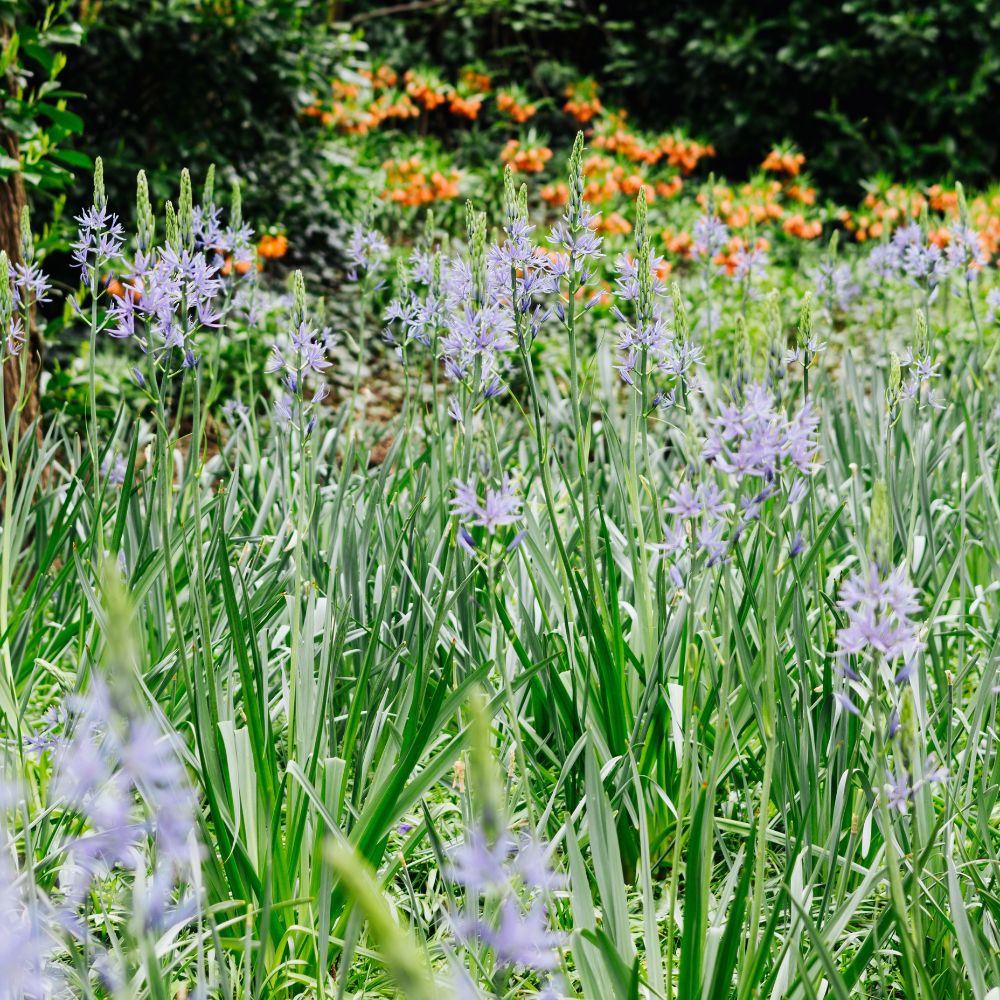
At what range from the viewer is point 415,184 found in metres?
7.25

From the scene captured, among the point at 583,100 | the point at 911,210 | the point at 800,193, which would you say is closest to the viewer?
the point at 911,210

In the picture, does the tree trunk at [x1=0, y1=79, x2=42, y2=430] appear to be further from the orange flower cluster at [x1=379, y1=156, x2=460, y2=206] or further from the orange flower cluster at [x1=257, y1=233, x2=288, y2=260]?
the orange flower cluster at [x1=379, y1=156, x2=460, y2=206]

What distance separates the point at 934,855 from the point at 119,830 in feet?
4.18

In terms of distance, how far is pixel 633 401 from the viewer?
201 cm

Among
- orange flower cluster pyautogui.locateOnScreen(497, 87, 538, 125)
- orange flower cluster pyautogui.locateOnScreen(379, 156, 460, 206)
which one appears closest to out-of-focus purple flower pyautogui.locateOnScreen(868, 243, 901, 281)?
orange flower cluster pyautogui.locateOnScreen(379, 156, 460, 206)

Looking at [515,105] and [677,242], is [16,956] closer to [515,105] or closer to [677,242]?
[677,242]

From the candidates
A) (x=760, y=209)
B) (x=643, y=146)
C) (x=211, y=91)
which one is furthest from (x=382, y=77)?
(x=760, y=209)

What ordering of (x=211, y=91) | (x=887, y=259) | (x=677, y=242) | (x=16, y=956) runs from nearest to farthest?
(x=16, y=956) < (x=887, y=259) < (x=211, y=91) < (x=677, y=242)

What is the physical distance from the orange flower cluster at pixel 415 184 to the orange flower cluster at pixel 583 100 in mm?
2340

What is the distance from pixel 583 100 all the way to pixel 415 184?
9.03 ft

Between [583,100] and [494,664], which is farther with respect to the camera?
[583,100]

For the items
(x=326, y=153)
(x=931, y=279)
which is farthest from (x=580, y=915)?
(x=326, y=153)

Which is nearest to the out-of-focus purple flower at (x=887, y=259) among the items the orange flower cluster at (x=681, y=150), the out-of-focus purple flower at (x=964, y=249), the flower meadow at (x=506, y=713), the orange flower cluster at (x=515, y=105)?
the out-of-focus purple flower at (x=964, y=249)

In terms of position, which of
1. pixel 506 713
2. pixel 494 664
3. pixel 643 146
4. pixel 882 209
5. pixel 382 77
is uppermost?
pixel 382 77
